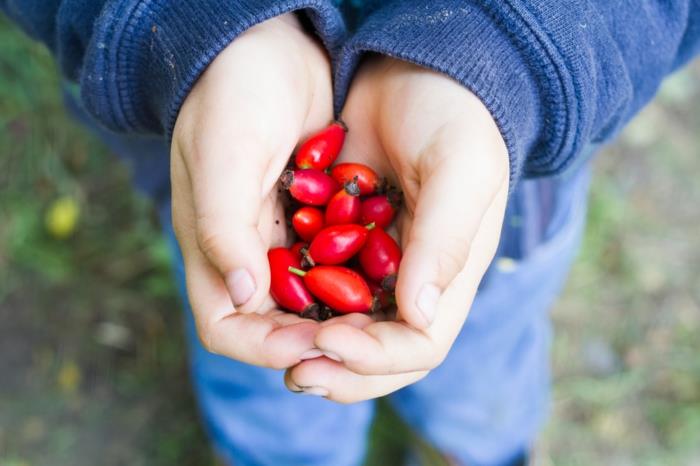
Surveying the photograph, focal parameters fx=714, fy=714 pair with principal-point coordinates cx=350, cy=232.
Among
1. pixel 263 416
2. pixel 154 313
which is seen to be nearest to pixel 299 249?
pixel 263 416

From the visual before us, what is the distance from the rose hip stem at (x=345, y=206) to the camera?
137 cm

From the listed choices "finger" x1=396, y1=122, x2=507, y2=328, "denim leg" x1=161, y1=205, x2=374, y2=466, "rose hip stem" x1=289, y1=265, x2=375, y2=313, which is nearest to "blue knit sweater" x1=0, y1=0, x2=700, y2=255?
"finger" x1=396, y1=122, x2=507, y2=328

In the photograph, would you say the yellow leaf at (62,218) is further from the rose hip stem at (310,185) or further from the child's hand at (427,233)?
the child's hand at (427,233)

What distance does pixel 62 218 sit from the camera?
2719mm

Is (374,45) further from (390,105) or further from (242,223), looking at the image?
(242,223)

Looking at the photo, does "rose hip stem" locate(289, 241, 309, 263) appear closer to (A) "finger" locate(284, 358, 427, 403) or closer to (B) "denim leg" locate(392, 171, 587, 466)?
(A) "finger" locate(284, 358, 427, 403)

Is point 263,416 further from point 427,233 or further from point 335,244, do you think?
point 427,233

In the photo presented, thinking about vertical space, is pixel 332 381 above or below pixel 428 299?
below

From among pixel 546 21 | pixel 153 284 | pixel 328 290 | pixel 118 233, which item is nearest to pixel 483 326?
pixel 328 290

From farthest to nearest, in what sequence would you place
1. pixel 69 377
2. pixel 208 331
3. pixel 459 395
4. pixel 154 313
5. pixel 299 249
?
pixel 154 313, pixel 69 377, pixel 459 395, pixel 299 249, pixel 208 331

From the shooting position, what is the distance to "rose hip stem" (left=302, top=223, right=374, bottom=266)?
4.29ft

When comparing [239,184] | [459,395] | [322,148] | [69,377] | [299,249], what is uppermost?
[239,184]

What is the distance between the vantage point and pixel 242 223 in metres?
1.08

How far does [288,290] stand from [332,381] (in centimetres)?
21
